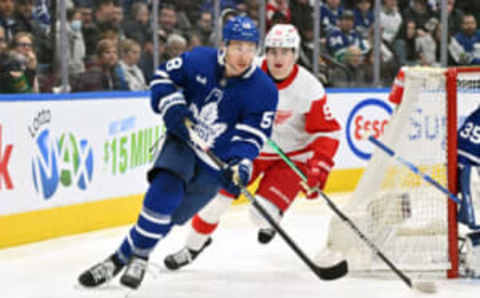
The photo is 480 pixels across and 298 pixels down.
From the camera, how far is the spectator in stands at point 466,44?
9.37 metres

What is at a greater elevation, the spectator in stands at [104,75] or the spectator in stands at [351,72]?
the spectator in stands at [104,75]

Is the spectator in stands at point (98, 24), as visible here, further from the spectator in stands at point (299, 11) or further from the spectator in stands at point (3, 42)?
the spectator in stands at point (299, 11)

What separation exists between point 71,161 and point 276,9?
2.87 meters

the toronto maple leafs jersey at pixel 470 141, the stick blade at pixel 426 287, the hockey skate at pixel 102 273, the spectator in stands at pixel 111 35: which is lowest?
the stick blade at pixel 426 287

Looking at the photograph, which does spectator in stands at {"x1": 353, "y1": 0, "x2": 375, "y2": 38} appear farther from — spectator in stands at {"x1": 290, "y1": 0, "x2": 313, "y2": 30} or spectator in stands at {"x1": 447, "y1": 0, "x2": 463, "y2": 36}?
spectator in stands at {"x1": 447, "y1": 0, "x2": 463, "y2": 36}

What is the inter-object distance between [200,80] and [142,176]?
252cm

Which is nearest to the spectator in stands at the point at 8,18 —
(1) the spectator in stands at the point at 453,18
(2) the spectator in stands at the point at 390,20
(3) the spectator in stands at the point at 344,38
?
(3) the spectator in stands at the point at 344,38

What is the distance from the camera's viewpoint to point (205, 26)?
24.0 feet

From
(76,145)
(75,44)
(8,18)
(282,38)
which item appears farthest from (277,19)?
(282,38)

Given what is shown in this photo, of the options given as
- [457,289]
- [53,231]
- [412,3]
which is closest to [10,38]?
[53,231]

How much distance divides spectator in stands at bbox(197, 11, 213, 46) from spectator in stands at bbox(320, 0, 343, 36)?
1318mm

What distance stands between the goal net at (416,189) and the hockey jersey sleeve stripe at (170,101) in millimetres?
1126

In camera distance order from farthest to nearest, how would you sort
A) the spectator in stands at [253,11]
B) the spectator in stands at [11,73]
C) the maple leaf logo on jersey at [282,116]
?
the spectator in stands at [253,11] → the spectator in stands at [11,73] → the maple leaf logo on jersey at [282,116]

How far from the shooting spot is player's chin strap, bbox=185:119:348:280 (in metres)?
3.79
